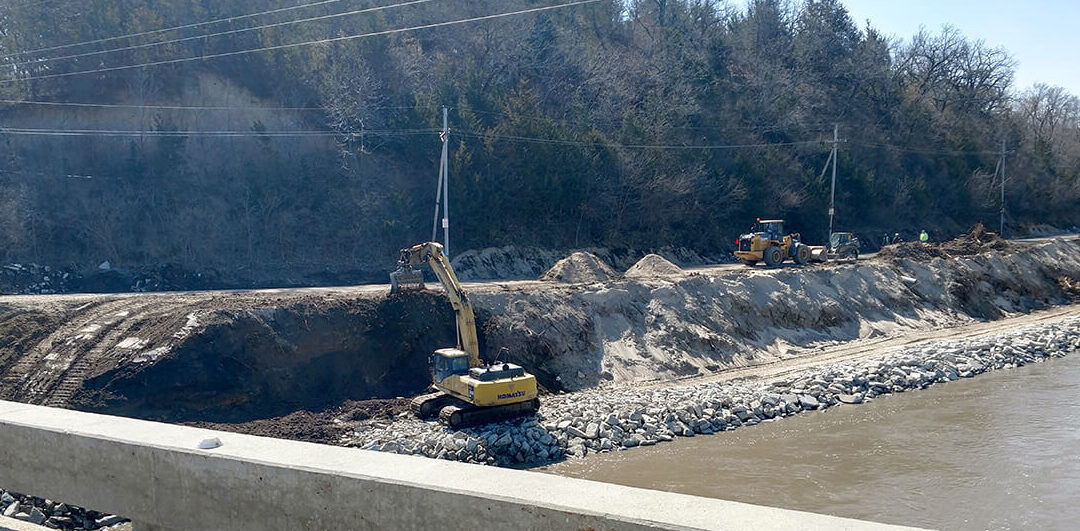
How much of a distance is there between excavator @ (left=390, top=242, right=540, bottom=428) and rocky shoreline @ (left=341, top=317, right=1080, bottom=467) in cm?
31

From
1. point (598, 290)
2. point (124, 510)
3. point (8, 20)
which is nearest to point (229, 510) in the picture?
point (124, 510)

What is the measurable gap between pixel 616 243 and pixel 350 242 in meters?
14.1

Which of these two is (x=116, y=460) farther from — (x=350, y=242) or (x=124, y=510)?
(x=350, y=242)

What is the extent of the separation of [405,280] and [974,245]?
32.4 metres

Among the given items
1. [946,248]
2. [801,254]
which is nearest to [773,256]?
[801,254]

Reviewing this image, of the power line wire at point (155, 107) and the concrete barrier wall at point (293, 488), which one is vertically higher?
the power line wire at point (155, 107)

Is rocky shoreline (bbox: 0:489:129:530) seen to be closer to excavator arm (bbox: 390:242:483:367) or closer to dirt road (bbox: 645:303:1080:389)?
excavator arm (bbox: 390:242:483:367)

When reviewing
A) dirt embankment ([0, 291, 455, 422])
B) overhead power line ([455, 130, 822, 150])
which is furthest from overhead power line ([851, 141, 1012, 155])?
dirt embankment ([0, 291, 455, 422])

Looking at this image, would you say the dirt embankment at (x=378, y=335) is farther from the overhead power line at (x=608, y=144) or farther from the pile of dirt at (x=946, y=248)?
the overhead power line at (x=608, y=144)

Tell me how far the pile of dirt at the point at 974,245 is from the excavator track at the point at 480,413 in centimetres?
2948

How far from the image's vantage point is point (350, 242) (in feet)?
115

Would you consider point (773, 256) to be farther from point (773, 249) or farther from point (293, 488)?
point (293, 488)

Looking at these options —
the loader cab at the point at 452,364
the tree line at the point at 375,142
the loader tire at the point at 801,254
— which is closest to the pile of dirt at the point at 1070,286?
the tree line at the point at 375,142

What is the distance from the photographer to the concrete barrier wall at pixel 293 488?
4.76 meters
